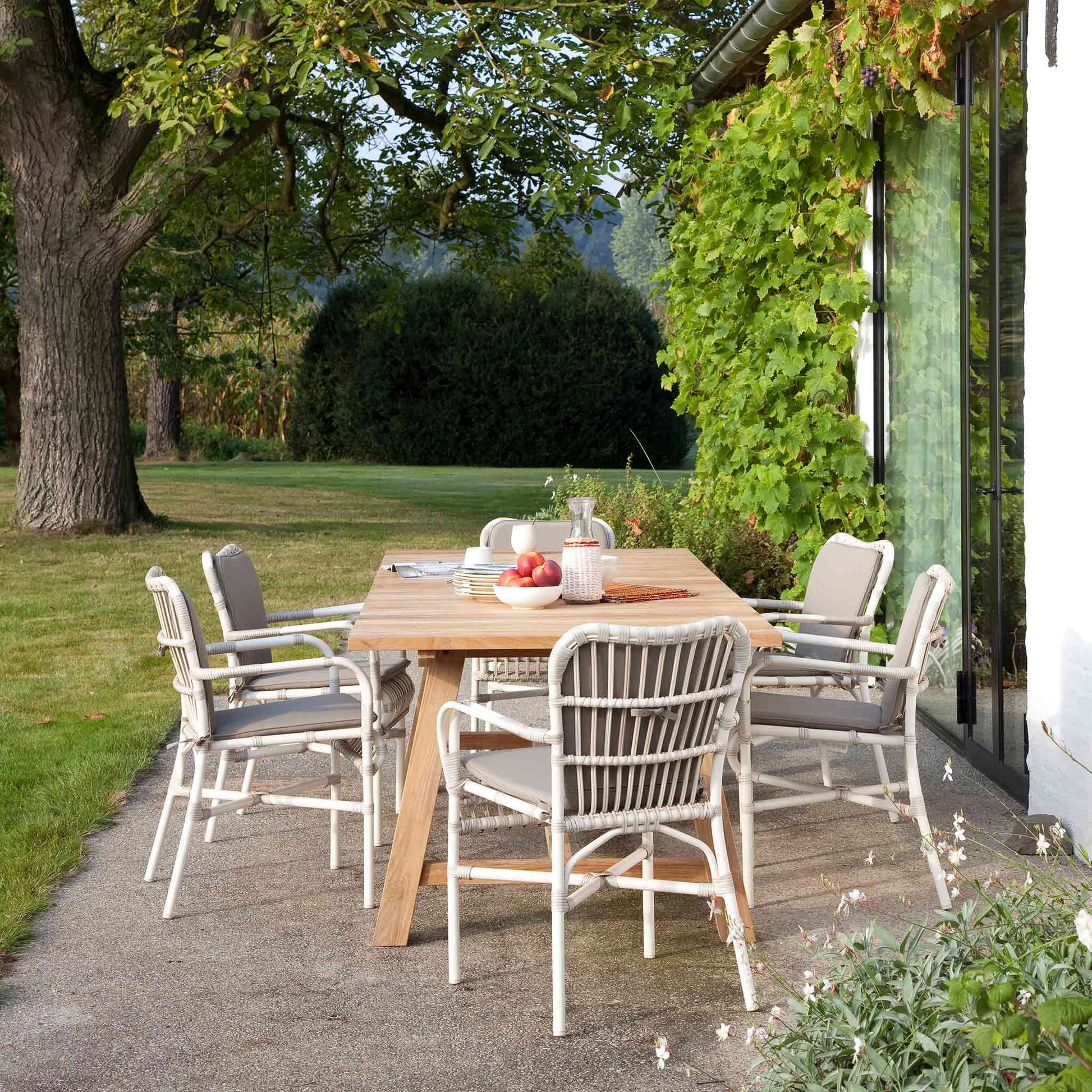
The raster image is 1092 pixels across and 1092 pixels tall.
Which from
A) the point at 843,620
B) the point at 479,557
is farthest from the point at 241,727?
the point at 843,620

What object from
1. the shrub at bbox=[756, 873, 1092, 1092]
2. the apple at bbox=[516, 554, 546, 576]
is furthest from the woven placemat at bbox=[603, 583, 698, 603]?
the shrub at bbox=[756, 873, 1092, 1092]

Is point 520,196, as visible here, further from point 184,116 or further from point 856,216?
point 856,216

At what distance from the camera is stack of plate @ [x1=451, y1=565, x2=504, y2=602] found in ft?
12.9

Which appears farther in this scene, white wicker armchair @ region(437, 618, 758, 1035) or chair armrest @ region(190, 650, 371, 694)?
chair armrest @ region(190, 650, 371, 694)

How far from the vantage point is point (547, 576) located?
3.62 m

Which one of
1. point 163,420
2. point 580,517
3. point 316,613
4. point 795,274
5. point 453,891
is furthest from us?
point 163,420

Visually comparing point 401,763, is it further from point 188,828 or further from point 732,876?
point 732,876

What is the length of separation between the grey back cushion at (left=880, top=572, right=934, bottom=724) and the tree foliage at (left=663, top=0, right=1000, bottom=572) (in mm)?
2531

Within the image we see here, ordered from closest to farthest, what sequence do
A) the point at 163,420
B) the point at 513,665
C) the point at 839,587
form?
1. the point at 839,587
2. the point at 513,665
3. the point at 163,420

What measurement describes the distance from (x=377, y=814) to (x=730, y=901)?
1.31 m

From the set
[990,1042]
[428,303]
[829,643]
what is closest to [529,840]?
[829,643]

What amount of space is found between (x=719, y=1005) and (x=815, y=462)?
150 inches

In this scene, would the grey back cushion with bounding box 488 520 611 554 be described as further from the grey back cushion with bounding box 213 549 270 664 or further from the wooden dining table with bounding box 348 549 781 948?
the wooden dining table with bounding box 348 549 781 948

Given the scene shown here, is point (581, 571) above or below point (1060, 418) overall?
below
